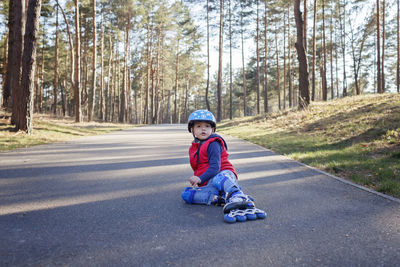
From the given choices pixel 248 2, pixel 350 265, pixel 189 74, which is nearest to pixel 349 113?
pixel 350 265

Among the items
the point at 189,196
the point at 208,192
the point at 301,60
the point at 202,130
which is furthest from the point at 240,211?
the point at 301,60

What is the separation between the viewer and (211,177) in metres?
3.49

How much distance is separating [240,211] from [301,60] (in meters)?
15.9

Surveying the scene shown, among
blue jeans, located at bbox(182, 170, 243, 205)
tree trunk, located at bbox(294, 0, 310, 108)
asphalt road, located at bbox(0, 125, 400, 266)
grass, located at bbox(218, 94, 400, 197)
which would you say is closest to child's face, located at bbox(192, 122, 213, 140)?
blue jeans, located at bbox(182, 170, 243, 205)

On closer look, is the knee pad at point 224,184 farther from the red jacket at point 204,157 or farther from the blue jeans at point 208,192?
the red jacket at point 204,157

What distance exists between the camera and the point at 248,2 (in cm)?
2992

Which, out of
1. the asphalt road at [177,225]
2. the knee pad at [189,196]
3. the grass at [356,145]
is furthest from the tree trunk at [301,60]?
the knee pad at [189,196]

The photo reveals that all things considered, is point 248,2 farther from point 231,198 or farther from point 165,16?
point 231,198

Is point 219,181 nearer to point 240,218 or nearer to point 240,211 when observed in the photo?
point 240,211

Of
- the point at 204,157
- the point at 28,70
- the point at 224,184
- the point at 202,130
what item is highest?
the point at 28,70

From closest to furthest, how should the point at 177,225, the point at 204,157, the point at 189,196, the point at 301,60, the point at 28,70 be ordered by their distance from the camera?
the point at 177,225
the point at 189,196
the point at 204,157
the point at 28,70
the point at 301,60

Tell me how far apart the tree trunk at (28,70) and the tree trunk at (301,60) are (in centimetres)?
1354

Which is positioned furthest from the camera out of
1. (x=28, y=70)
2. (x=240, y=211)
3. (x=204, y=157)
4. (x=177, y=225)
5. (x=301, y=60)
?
(x=301, y=60)

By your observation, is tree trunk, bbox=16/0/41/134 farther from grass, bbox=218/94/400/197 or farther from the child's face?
the child's face
